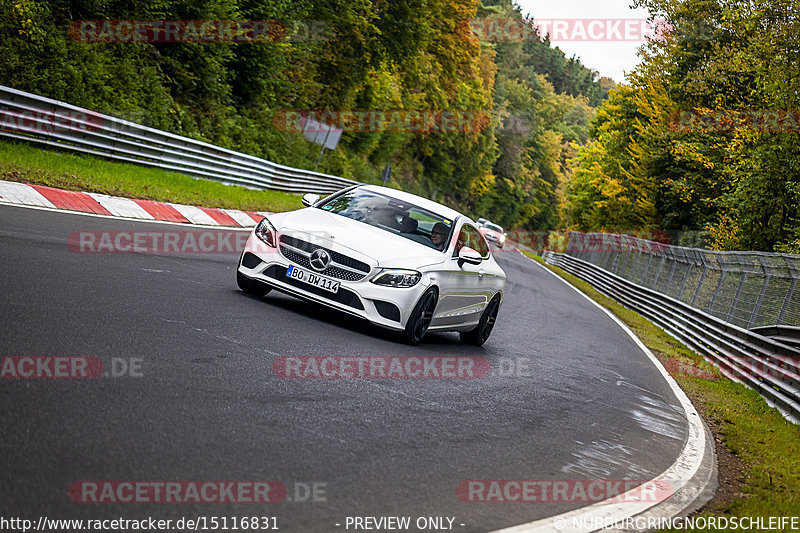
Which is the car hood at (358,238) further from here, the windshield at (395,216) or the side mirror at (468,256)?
the side mirror at (468,256)

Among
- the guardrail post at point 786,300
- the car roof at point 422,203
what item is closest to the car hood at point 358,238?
the car roof at point 422,203

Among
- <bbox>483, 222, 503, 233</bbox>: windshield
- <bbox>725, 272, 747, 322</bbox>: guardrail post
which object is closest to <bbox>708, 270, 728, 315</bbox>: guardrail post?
<bbox>725, 272, 747, 322</bbox>: guardrail post

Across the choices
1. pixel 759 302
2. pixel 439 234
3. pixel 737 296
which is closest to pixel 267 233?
pixel 439 234

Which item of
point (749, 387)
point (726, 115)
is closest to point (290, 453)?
point (749, 387)

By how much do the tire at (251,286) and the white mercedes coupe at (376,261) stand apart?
0.01 meters

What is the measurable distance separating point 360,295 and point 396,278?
1.33 ft

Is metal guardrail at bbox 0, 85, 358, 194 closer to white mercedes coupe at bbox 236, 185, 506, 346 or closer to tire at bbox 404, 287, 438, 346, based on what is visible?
white mercedes coupe at bbox 236, 185, 506, 346

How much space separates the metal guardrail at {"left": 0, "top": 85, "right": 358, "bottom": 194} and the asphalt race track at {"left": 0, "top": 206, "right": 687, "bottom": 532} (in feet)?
18.3

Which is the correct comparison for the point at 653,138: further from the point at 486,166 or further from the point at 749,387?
the point at 486,166

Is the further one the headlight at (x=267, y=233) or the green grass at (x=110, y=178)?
the green grass at (x=110, y=178)

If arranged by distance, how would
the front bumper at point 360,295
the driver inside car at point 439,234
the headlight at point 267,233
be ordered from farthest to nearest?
the driver inside car at point 439,234 < the headlight at point 267,233 < the front bumper at point 360,295

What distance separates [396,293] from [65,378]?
4.07 metres

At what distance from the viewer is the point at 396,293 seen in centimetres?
867

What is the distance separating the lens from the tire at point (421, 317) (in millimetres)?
8930
